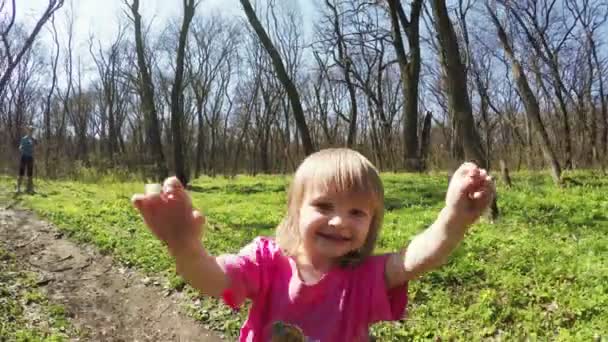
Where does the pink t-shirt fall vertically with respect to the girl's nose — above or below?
below

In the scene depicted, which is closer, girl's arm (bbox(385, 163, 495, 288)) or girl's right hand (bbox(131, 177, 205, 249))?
girl's right hand (bbox(131, 177, 205, 249))

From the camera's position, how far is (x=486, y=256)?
5.89m

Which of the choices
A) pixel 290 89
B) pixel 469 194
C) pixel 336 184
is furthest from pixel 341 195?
pixel 290 89

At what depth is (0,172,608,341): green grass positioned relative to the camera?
4633 millimetres

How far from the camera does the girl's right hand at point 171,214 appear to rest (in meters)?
1.22

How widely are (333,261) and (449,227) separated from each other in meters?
0.35

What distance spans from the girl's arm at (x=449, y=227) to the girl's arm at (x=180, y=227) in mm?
539

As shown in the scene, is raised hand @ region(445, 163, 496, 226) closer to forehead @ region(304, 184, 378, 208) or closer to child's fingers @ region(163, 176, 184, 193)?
forehead @ region(304, 184, 378, 208)

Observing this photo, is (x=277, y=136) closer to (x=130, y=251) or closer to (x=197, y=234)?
(x=130, y=251)

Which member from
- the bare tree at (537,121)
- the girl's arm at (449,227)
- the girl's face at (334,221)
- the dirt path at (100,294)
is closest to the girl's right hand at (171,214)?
the girl's face at (334,221)

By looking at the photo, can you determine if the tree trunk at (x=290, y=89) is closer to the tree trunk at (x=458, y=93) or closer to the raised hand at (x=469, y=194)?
the tree trunk at (x=458, y=93)

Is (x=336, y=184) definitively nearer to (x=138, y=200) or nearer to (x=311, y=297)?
(x=311, y=297)

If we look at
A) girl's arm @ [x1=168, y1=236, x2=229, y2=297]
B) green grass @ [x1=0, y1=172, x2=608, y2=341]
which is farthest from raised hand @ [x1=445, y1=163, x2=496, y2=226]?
green grass @ [x1=0, y1=172, x2=608, y2=341]

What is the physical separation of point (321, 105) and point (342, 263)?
1471 inches
